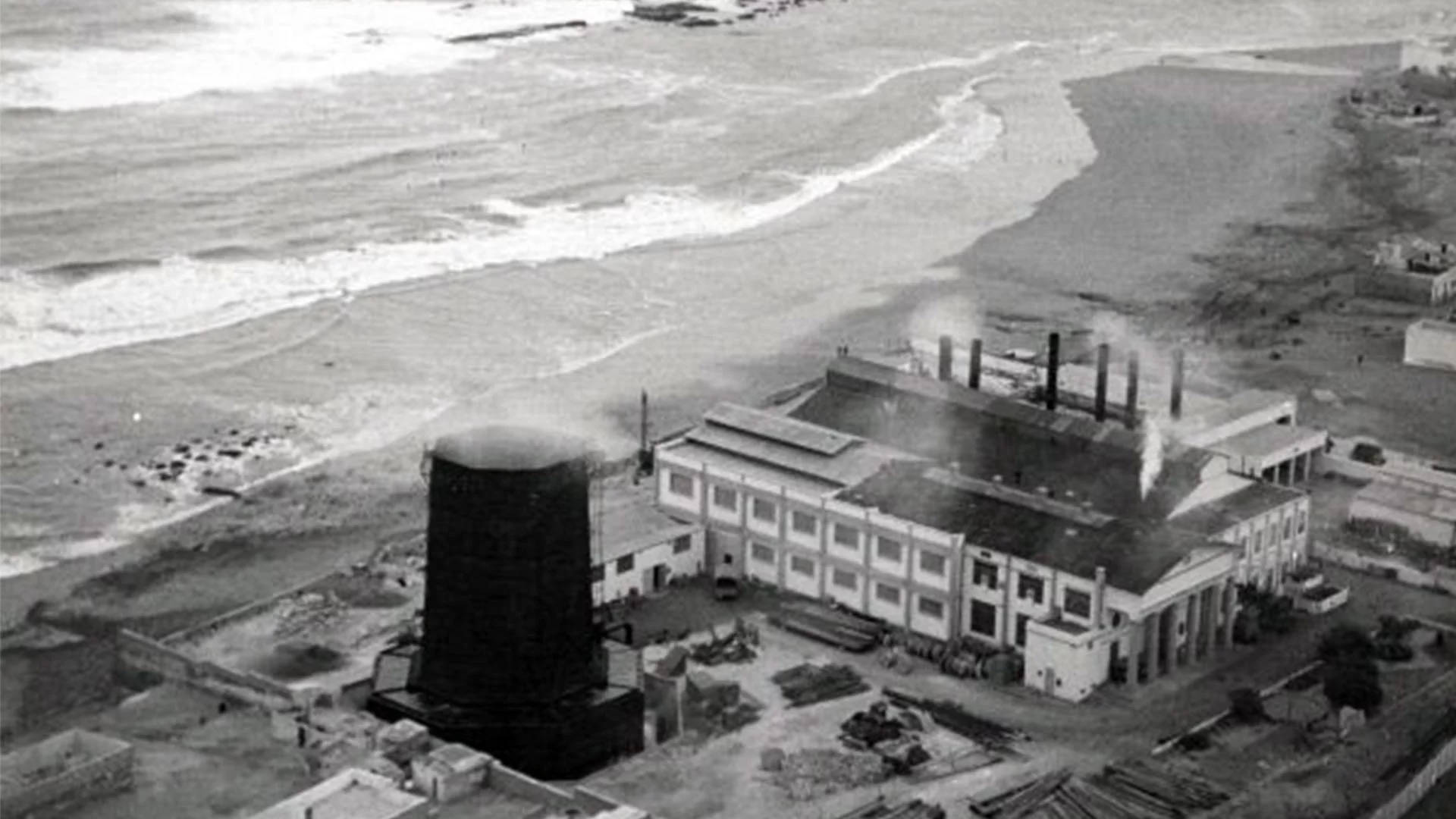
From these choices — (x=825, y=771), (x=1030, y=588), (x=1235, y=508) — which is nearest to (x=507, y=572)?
(x=825, y=771)

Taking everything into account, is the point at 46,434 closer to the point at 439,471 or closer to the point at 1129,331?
the point at 439,471

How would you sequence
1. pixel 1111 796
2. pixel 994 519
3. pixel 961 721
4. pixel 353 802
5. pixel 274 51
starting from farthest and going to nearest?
1. pixel 274 51
2. pixel 994 519
3. pixel 961 721
4. pixel 1111 796
5. pixel 353 802

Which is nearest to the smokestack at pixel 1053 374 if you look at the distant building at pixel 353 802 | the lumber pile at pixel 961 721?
the lumber pile at pixel 961 721

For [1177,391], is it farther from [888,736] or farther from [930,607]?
[888,736]

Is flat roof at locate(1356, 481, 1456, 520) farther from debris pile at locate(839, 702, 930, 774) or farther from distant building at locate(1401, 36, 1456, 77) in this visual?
distant building at locate(1401, 36, 1456, 77)

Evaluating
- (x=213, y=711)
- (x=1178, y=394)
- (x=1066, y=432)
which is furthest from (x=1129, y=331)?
(x=213, y=711)

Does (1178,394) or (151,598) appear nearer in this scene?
(151,598)

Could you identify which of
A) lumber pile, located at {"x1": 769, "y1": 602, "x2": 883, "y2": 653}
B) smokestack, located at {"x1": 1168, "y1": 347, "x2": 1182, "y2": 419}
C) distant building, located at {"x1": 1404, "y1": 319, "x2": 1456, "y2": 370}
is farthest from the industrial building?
distant building, located at {"x1": 1404, "y1": 319, "x2": 1456, "y2": 370}
